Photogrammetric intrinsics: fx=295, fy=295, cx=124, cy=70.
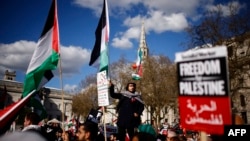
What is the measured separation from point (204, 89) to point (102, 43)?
6469 millimetres

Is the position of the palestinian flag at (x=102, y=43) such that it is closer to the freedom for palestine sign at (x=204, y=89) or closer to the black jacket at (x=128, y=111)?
the black jacket at (x=128, y=111)

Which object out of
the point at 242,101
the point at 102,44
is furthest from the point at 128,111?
the point at 242,101

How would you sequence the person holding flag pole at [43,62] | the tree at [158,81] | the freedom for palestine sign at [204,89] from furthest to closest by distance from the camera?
the tree at [158,81] → the person holding flag pole at [43,62] → the freedom for palestine sign at [204,89]

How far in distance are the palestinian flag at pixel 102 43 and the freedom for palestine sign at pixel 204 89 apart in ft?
17.4

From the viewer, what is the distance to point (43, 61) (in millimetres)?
7738

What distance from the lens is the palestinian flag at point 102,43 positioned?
8.68 meters

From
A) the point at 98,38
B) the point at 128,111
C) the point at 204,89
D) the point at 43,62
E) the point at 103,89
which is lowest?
the point at 128,111

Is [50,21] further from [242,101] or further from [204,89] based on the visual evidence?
[242,101]

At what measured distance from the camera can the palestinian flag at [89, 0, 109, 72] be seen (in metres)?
8.68

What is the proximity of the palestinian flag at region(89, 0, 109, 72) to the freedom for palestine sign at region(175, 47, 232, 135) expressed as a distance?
17.4ft

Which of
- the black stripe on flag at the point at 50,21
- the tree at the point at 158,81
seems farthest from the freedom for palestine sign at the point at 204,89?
the tree at the point at 158,81

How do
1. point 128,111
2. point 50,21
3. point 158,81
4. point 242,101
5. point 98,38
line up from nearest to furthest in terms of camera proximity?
point 128,111
point 50,21
point 98,38
point 158,81
point 242,101

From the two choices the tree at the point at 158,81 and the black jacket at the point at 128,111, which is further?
the tree at the point at 158,81

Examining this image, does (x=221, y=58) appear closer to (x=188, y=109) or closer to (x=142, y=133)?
(x=188, y=109)
